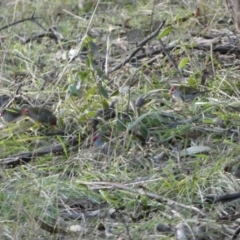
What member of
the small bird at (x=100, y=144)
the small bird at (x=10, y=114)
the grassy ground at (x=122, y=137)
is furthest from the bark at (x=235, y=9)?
the small bird at (x=10, y=114)

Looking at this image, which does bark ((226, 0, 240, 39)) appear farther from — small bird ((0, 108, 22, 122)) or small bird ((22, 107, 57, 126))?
small bird ((0, 108, 22, 122))

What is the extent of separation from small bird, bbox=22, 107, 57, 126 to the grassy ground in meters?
0.06

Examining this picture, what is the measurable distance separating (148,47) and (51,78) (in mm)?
639

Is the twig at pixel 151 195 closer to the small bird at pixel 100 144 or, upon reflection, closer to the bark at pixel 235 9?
the small bird at pixel 100 144

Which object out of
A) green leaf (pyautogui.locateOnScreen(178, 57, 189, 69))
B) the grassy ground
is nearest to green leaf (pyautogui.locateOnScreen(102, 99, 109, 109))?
the grassy ground

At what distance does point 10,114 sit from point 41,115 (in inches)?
7.1

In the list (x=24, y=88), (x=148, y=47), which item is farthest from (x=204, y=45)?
(x=24, y=88)

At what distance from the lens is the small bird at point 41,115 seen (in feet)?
12.5

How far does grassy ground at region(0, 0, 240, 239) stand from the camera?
2.91 metres

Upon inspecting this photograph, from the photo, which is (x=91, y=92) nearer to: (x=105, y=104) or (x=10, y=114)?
(x=105, y=104)

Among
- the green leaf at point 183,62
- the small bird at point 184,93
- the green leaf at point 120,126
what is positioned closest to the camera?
the green leaf at point 120,126

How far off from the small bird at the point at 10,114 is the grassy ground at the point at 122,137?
4 cm

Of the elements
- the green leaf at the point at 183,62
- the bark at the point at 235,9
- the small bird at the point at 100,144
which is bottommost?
the small bird at the point at 100,144

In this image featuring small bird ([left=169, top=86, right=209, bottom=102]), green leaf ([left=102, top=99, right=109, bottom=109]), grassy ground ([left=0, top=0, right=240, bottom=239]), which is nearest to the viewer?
grassy ground ([left=0, top=0, right=240, bottom=239])
